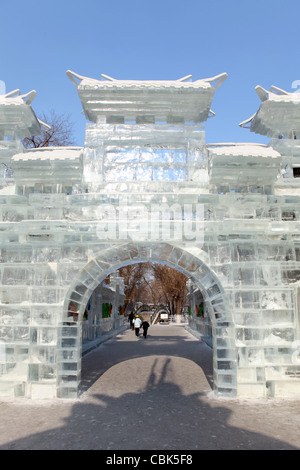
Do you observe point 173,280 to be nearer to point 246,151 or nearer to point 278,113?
point 278,113

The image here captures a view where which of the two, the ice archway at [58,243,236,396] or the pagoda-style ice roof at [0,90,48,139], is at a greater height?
the pagoda-style ice roof at [0,90,48,139]

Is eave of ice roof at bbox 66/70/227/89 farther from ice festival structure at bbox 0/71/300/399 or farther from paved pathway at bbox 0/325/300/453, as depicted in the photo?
paved pathway at bbox 0/325/300/453

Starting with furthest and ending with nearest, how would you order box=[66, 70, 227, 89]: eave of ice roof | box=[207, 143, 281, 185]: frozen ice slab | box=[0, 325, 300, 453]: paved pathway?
1. box=[66, 70, 227, 89]: eave of ice roof
2. box=[207, 143, 281, 185]: frozen ice slab
3. box=[0, 325, 300, 453]: paved pathway

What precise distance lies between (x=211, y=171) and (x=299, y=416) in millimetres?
4842

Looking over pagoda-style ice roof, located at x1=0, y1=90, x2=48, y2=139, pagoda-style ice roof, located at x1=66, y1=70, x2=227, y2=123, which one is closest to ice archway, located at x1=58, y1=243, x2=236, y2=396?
pagoda-style ice roof, located at x1=66, y1=70, x2=227, y2=123

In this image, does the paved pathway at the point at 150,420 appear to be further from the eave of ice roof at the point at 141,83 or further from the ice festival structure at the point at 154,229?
the eave of ice roof at the point at 141,83

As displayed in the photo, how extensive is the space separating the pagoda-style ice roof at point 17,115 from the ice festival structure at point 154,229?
0.11ft

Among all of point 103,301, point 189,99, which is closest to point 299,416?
point 189,99

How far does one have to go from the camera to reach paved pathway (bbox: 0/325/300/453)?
189 inches

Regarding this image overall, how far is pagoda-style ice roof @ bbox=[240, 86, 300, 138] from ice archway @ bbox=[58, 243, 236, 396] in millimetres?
3628

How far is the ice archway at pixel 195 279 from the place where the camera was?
22.3 ft

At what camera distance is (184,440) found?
4.89m
